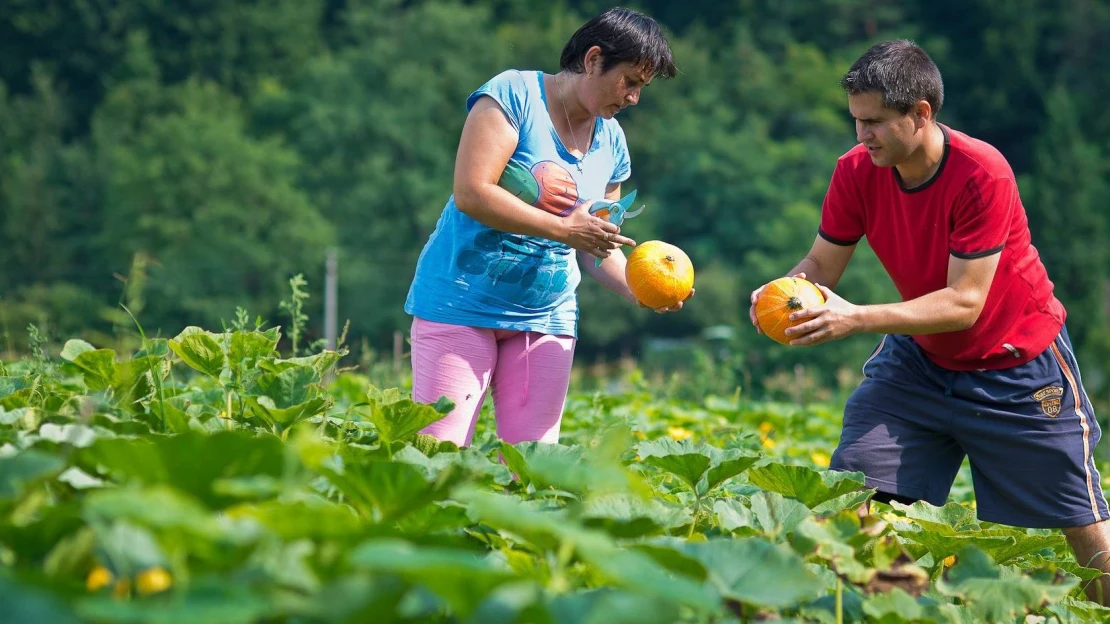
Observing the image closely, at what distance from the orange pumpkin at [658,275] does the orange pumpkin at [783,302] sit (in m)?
0.28

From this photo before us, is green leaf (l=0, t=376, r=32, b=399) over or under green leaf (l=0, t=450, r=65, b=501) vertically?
under

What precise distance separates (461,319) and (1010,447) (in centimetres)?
153

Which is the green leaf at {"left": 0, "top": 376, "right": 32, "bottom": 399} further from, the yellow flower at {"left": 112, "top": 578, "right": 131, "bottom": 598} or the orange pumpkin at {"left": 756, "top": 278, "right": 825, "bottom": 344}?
the orange pumpkin at {"left": 756, "top": 278, "right": 825, "bottom": 344}

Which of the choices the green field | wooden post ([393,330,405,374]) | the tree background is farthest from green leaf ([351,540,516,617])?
the tree background

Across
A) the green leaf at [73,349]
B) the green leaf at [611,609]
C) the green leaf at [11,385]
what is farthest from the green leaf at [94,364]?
the green leaf at [611,609]

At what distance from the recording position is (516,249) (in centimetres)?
374

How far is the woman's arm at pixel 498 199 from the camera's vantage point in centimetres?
344

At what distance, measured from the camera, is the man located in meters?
3.46

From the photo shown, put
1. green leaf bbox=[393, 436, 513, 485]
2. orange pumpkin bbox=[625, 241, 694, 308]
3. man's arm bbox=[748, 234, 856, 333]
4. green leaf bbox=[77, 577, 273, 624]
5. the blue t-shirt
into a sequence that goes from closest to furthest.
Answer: green leaf bbox=[77, 577, 273, 624], green leaf bbox=[393, 436, 513, 485], the blue t-shirt, orange pumpkin bbox=[625, 241, 694, 308], man's arm bbox=[748, 234, 856, 333]

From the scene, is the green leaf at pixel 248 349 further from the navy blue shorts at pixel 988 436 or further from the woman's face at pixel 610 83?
the navy blue shorts at pixel 988 436

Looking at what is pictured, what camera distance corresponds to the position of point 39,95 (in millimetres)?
60219

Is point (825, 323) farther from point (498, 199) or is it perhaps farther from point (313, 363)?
point (313, 363)

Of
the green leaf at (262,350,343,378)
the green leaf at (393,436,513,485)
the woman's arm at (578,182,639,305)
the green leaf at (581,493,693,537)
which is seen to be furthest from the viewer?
the woman's arm at (578,182,639,305)

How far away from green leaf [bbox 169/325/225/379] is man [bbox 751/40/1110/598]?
4.89 feet
